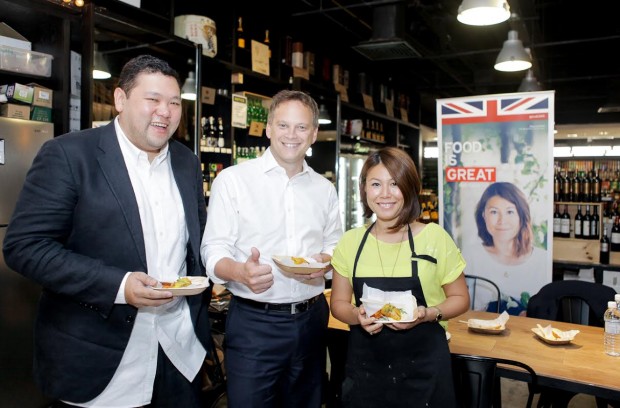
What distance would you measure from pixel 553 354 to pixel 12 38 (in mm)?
3823

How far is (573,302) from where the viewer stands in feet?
11.4

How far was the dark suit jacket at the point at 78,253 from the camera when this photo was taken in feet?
5.49

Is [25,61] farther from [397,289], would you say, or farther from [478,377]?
[478,377]

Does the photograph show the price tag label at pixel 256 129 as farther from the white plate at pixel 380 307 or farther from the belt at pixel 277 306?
the white plate at pixel 380 307

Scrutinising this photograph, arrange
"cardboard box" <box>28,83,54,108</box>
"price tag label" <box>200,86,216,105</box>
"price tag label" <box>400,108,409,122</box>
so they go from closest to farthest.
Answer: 1. "cardboard box" <box>28,83,54,108</box>
2. "price tag label" <box>200,86,216,105</box>
3. "price tag label" <box>400,108,409,122</box>

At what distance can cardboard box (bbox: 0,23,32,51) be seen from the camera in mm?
3338

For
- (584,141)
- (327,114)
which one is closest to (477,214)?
(327,114)

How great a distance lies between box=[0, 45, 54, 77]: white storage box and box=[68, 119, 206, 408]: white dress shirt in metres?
1.92

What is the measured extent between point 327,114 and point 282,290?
16.8 feet

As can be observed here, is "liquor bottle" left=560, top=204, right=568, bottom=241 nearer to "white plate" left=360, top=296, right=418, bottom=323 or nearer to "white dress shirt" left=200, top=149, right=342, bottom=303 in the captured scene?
"white dress shirt" left=200, top=149, right=342, bottom=303

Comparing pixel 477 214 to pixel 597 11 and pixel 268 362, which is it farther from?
pixel 597 11

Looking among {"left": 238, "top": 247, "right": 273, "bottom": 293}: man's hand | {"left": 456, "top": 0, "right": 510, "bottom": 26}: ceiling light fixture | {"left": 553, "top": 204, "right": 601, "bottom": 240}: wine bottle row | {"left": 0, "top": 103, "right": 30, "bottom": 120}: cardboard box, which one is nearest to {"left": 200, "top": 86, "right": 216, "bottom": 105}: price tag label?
{"left": 0, "top": 103, "right": 30, "bottom": 120}: cardboard box

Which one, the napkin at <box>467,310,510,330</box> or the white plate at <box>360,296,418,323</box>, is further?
the napkin at <box>467,310,510,330</box>

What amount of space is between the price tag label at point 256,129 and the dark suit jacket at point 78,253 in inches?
140
